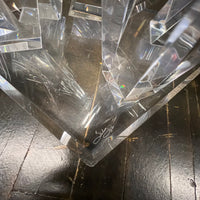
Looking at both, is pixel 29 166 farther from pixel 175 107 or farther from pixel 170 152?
pixel 175 107

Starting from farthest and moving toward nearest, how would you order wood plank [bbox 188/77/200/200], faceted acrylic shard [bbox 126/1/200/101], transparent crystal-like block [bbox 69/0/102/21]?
transparent crystal-like block [bbox 69/0/102/21] → wood plank [bbox 188/77/200/200] → faceted acrylic shard [bbox 126/1/200/101]

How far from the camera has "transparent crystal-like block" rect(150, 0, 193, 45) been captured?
2.35ft

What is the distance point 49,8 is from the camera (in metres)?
0.88

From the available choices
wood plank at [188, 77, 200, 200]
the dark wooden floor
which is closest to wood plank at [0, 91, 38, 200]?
the dark wooden floor

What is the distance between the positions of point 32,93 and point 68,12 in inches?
18.6

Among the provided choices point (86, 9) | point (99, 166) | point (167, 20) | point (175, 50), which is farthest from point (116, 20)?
point (99, 166)

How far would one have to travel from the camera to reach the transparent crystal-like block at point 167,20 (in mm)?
717

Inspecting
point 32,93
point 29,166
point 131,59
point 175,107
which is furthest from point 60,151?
point 175,107

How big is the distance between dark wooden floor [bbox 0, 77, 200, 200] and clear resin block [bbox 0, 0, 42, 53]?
9.2 inches

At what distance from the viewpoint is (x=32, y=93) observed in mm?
698

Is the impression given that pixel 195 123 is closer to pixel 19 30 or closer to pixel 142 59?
pixel 142 59

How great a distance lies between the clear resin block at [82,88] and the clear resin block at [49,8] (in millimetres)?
67

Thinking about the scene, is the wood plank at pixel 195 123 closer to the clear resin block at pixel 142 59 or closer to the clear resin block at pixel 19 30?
the clear resin block at pixel 142 59

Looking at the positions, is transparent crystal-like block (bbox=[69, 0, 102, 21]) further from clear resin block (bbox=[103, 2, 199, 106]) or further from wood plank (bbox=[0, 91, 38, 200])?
wood plank (bbox=[0, 91, 38, 200])
